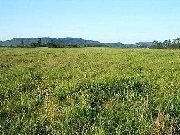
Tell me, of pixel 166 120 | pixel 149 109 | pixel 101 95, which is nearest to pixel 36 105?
pixel 101 95

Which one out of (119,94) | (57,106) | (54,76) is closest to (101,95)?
(119,94)

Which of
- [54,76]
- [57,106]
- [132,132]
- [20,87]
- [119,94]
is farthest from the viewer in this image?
[54,76]

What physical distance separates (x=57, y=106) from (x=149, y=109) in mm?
2231

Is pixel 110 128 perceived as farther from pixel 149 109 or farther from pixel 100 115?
pixel 149 109

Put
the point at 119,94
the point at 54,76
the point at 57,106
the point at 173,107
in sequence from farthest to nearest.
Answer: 1. the point at 54,76
2. the point at 119,94
3. the point at 57,106
4. the point at 173,107

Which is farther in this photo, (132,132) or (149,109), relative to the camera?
(149,109)

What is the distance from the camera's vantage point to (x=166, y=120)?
20.6 feet

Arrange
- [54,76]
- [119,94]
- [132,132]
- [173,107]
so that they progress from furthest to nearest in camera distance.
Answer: [54,76], [119,94], [173,107], [132,132]

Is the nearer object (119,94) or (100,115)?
(100,115)

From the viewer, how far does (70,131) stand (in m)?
6.21

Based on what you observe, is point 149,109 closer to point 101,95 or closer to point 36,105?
point 101,95

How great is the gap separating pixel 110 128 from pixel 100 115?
0.69 metres

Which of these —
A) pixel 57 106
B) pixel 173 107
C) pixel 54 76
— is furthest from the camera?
pixel 54 76

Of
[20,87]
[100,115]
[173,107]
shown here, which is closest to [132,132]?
[100,115]
